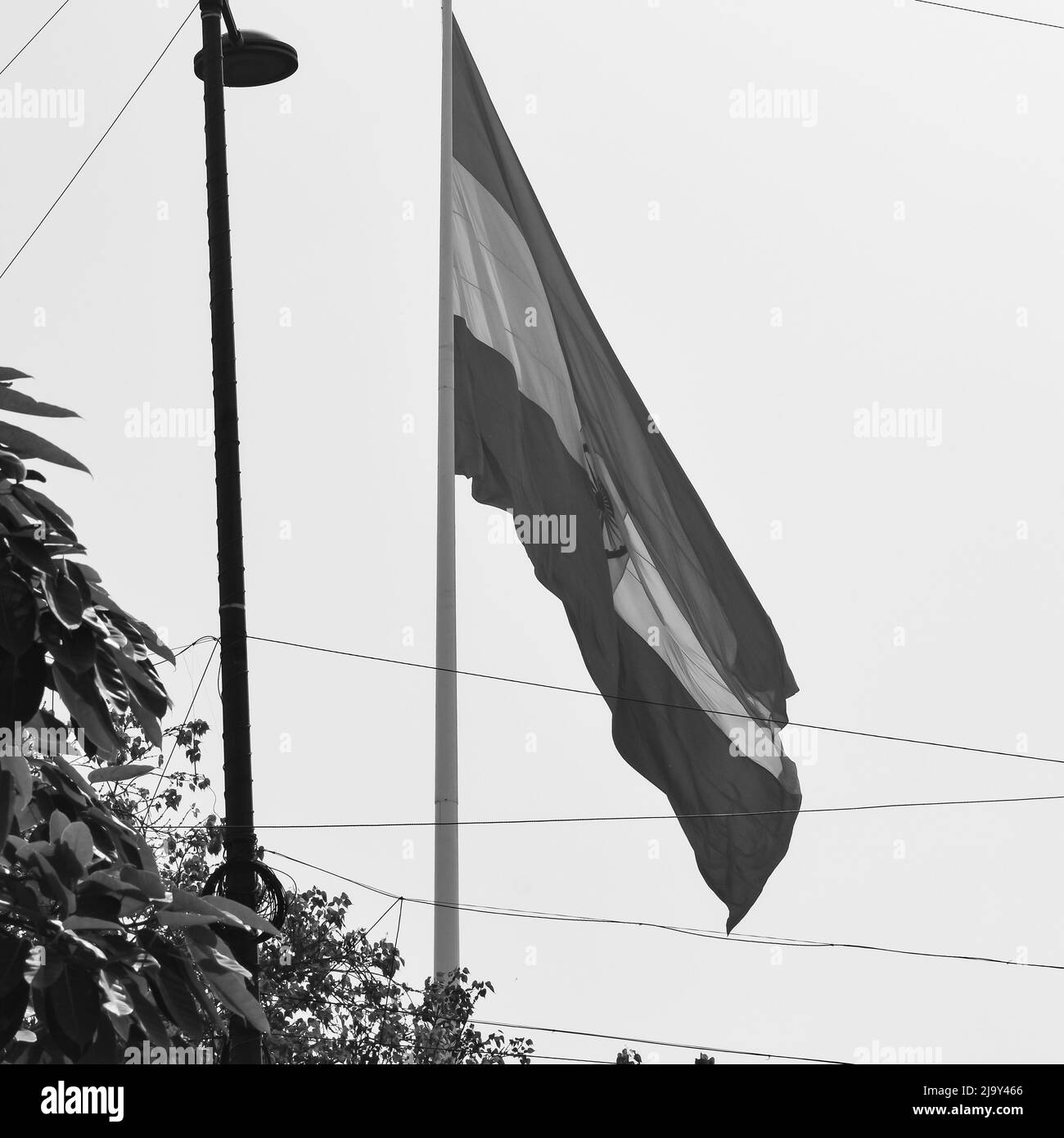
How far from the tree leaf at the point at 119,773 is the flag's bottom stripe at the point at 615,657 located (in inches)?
291

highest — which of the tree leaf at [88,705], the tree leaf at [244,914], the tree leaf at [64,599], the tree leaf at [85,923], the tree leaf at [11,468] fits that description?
the tree leaf at [11,468]

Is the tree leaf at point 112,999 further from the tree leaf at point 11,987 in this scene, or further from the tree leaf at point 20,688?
the tree leaf at point 20,688

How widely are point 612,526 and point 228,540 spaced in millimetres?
5293

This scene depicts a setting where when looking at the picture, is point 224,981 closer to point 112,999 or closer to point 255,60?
point 112,999

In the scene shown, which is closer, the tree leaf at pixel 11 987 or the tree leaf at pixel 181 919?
the tree leaf at pixel 11 987

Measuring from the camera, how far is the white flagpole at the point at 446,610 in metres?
10.8

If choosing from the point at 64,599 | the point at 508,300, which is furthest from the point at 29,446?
the point at 508,300

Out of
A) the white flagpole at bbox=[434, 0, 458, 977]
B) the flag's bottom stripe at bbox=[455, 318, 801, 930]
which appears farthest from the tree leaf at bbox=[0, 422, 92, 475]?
the flag's bottom stripe at bbox=[455, 318, 801, 930]

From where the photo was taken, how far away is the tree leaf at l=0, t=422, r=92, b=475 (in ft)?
13.3

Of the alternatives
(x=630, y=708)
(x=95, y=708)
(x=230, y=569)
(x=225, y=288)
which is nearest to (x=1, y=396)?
(x=95, y=708)

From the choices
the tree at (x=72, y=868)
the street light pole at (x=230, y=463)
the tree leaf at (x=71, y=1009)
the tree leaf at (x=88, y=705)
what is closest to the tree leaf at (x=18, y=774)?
the tree at (x=72, y=868)

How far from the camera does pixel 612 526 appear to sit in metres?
13.1
